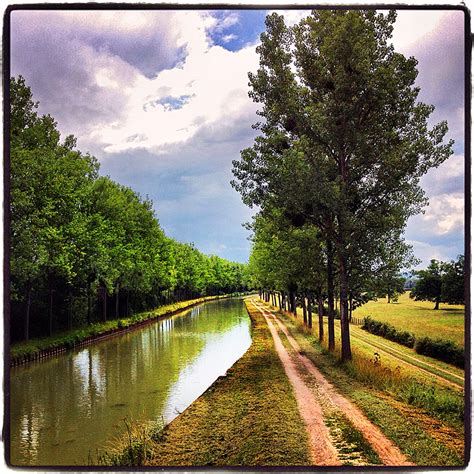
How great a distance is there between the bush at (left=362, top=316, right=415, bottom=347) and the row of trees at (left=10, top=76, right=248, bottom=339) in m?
10.9

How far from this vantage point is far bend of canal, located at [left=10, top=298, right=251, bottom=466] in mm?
7203

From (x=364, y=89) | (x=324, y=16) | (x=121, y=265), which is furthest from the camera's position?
(x=121, y=265)

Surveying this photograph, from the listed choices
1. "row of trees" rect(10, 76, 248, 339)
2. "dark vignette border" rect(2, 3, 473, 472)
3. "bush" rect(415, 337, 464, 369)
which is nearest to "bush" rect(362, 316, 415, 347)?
"bush" rect(415, 337, 464, 369)

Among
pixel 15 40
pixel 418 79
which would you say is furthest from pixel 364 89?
pixel 15 40

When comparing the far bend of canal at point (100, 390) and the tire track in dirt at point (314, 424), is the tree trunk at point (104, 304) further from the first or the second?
the tire track in dirt at point (314, 424)

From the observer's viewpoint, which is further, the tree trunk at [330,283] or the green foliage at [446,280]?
the tree trunk at [330,283]

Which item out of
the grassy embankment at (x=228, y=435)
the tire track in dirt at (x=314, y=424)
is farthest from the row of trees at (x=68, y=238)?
the tire track in dirt at (x=314, y=424)

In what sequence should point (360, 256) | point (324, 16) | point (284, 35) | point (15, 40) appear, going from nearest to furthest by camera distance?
point (15, 40) → point (324, 16) → point (284, 35) → point (360, 256)

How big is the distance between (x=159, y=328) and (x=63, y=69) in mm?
18819

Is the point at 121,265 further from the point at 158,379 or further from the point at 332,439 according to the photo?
the point at 332,439

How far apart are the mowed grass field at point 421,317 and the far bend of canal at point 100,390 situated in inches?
194

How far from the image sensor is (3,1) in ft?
20.5

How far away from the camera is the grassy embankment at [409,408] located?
5988 mm

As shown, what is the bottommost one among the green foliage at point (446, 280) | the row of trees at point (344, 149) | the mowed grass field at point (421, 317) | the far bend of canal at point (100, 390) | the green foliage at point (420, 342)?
the far bend of canal at point (100, 390)
